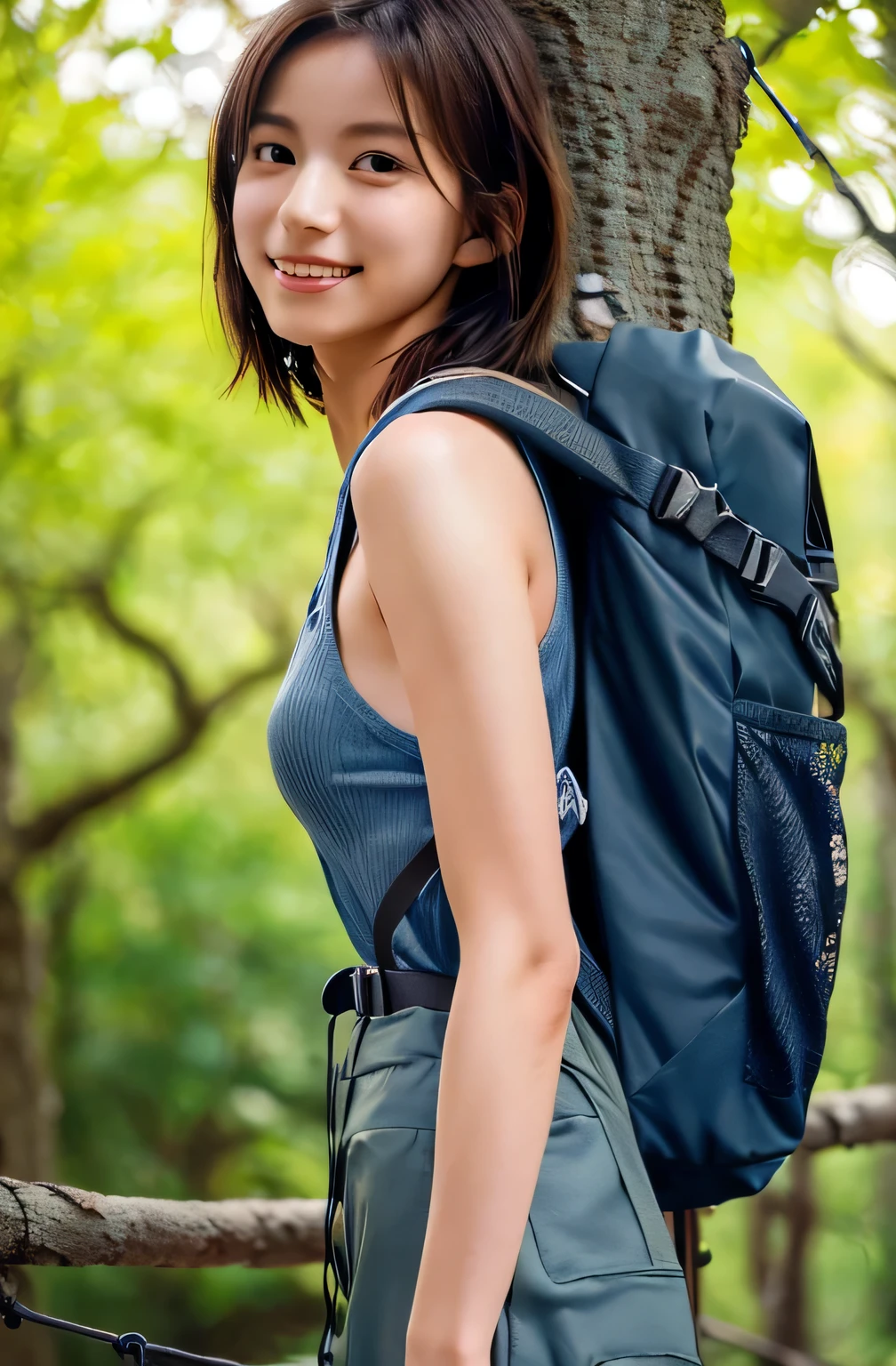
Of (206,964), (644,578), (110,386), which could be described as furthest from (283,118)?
(206,964)

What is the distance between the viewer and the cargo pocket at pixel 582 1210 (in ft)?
3.00

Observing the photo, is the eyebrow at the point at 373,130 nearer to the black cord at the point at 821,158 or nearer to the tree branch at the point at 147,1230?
the black cord at the point at 821,158

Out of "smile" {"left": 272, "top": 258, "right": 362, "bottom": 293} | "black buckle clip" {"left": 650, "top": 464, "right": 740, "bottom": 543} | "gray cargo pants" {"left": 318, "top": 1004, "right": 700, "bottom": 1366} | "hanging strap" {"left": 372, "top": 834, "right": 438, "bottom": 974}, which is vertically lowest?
"gray cargo pants" {"left": 318, "top": 1004, "right": 700, "bottom": 1366}

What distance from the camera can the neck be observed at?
1.24m

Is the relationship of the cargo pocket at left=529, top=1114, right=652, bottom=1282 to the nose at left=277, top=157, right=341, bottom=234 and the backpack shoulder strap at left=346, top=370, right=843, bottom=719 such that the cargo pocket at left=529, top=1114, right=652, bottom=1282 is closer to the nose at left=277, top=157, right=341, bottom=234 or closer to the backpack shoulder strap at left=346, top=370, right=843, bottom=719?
the backpack shoulder strap at left=346, top=370, right=843, bottom=719

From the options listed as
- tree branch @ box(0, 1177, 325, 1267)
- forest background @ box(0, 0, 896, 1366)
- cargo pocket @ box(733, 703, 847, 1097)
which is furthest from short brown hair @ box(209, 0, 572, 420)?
forest background @ box(0, 0, 896, 1366)

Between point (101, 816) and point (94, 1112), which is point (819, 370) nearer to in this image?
point (101, 816)

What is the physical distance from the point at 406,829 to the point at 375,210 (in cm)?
56

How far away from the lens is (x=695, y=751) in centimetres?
107

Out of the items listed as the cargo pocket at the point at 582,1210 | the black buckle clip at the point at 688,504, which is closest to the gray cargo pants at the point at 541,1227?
the cargo pocket at the point at 582,1210

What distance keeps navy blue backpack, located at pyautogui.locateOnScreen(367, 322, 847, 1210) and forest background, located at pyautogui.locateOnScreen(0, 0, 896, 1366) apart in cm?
327

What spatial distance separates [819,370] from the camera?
766 centimetres

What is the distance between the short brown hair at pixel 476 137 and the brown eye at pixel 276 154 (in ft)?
0.08

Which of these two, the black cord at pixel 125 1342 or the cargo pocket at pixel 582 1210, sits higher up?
the cargo pocket at pixel 582 1210
